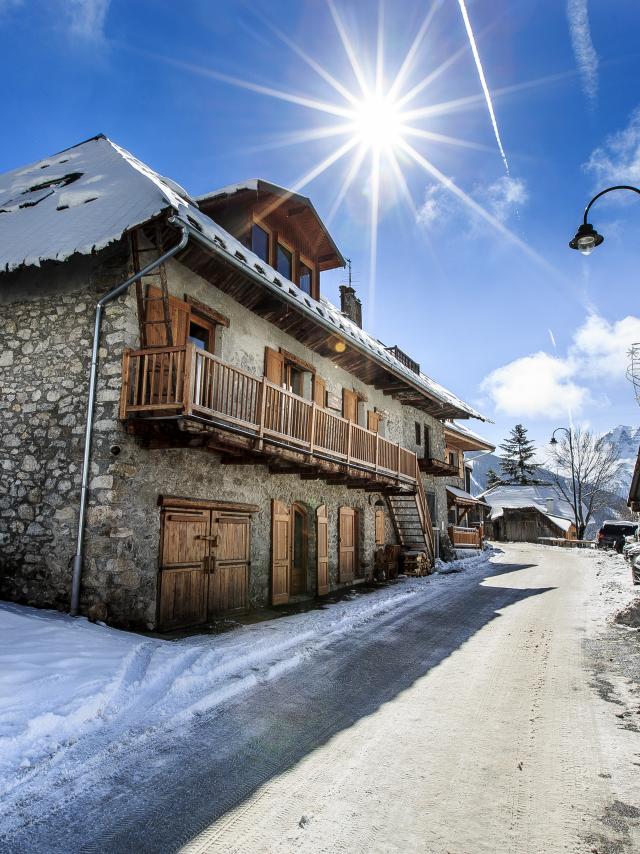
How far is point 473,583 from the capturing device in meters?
15.6

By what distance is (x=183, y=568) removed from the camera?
9.32 m

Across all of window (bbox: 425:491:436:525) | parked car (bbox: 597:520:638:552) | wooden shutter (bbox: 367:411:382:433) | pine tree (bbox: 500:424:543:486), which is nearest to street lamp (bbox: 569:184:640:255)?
wooden shutter (bbox: 367:411:382:433)

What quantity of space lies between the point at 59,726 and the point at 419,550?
48.8 ft

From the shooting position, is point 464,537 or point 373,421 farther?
point 464,537

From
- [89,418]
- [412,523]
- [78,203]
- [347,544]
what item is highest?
[78,203]

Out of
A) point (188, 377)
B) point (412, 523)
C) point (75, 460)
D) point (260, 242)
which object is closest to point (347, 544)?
point (412, 523)

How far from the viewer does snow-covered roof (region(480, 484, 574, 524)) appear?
44.7m

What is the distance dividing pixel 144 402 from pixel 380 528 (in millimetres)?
11258

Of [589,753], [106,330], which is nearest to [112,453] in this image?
[106,330]

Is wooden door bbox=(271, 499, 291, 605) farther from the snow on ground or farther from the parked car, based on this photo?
the parked car

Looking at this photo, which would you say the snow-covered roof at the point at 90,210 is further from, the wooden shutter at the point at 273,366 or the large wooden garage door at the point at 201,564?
the large wooden garage door at the point at 201,564

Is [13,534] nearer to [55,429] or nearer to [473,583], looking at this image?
[55,429]

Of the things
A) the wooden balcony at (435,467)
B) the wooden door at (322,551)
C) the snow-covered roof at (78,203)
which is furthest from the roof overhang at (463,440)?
the snow-covered roof at (78,203)

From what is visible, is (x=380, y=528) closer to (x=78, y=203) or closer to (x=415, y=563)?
(x=415, y=563)
